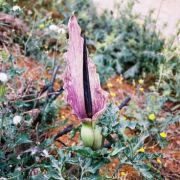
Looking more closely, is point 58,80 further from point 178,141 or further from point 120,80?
point 178,141

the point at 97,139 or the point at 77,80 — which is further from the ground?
the point at 77,80

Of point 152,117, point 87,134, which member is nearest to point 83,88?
point 87,134

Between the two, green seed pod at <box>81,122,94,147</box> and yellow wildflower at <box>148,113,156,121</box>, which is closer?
green seed pod at <box>81,122,94,147</box>

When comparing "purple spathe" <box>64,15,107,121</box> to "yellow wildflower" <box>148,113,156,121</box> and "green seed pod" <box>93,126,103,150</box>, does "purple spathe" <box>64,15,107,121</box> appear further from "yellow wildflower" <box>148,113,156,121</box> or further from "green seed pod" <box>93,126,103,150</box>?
"yellow wildflower" <box>148,113,156,121</box>

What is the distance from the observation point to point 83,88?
60.2 inches

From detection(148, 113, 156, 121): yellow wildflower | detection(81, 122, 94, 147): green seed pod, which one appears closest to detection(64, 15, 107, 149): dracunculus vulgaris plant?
detection(81, 122, 94, 147): green seed pod

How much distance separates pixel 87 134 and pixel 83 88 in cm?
14

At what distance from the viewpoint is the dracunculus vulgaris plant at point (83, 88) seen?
1.51 metres

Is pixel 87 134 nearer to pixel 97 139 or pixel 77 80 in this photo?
pixel 97 139

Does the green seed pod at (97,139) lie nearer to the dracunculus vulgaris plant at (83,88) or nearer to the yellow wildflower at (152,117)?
the dracunculus vulgaris plant at (83,88)

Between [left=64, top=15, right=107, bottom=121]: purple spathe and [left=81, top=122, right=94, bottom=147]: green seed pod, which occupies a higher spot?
[left=64, top=15, right=107, bottom=121]: purple spathe

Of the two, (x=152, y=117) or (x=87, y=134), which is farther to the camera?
(x=152, y=117)

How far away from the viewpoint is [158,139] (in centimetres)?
232

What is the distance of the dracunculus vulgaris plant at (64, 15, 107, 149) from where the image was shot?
151 cm
